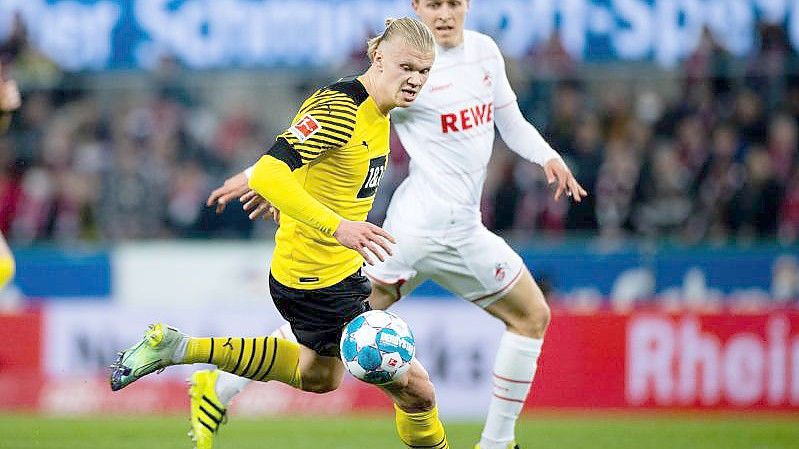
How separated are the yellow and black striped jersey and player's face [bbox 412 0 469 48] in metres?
1.04

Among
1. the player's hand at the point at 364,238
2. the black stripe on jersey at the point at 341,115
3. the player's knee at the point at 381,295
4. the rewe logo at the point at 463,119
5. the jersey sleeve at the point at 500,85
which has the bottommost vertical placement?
the player's knee at the point at 381,295

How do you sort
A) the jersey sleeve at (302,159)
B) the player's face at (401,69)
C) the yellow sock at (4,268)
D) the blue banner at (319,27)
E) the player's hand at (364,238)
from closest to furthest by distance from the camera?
1. the player's hand at (364,238)
2. the jersey sleeve at (302,159)
3. the player's face at (401,69)
4. the yellow sock at (4,268)
5. the blue banner at (319,27)

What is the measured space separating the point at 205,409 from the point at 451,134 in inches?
76.3

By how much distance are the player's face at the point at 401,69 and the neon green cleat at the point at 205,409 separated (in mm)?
1833

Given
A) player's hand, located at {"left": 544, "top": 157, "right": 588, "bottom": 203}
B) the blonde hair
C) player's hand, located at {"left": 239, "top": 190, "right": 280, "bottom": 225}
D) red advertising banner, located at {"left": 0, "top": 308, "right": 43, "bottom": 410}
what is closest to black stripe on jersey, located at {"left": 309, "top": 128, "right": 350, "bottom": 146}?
the blonde hair

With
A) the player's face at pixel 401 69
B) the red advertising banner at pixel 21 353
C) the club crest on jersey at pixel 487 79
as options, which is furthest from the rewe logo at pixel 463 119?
the red advertising banner at pixel 21 353

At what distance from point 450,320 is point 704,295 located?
2847mm

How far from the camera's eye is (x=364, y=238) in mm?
5926

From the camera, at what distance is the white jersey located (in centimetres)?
734

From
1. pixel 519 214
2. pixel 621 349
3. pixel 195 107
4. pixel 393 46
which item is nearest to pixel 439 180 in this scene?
pixel 393 46

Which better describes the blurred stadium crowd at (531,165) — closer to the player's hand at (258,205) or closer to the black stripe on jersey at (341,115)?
the player's hand at (258,205)

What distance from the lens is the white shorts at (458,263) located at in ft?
24.2

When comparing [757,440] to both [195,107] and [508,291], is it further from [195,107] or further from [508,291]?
[195,107]

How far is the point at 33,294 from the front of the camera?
13773 mm
